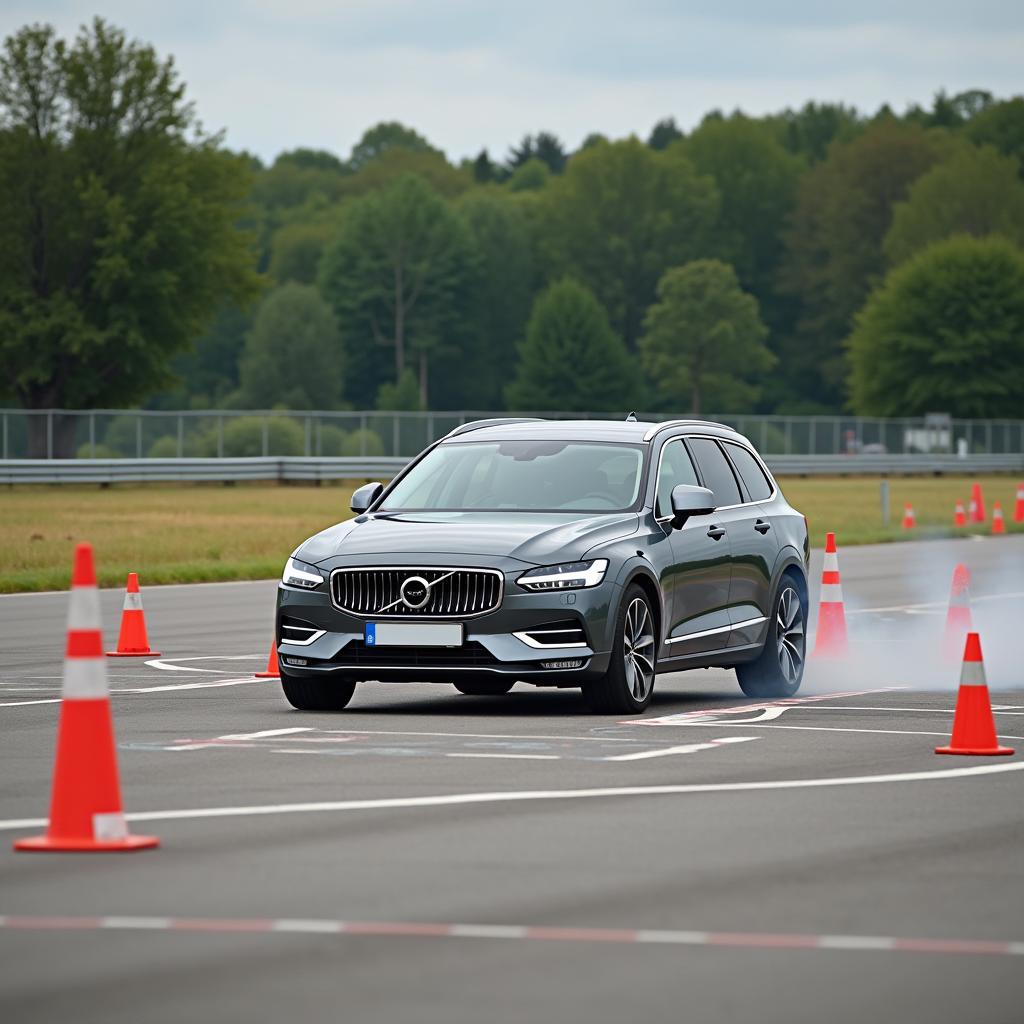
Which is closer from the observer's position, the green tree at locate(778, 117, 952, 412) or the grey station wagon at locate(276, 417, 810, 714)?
the grey station wagon at locate(276, 417, 810, 714)

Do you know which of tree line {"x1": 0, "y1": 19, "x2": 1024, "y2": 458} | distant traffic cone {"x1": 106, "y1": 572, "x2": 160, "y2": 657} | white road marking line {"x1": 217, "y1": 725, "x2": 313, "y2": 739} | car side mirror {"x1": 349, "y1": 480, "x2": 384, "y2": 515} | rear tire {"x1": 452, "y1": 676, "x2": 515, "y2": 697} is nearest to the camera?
white road marking line {"x1": 217, "y1": 725, "x2": 313, "y2": 739}

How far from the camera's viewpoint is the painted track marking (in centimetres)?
695

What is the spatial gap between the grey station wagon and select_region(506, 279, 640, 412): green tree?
12286 centimetres

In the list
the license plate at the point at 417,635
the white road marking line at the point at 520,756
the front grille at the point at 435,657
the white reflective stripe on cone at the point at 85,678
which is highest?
the white reflective stripe on cone at the point at 85,678

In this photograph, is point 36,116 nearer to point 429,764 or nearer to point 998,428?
point 998,428

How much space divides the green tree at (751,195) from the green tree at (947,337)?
129ft

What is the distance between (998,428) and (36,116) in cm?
4158

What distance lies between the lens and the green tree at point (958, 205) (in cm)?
13812

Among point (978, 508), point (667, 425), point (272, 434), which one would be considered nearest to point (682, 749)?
point (667, 425)

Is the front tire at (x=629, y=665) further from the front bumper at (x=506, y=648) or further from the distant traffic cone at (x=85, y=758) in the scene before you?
the distant traffic cone at (x=85, y=758)

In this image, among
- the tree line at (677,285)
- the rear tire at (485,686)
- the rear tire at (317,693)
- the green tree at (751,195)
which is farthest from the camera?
the green tree at (751,195)

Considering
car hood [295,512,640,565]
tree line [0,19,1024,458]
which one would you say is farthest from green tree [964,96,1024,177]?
car hood [295,512,640,565]

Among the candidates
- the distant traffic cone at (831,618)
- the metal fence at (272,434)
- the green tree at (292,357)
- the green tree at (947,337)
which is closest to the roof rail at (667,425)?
the distant traffic cone at (831,618)

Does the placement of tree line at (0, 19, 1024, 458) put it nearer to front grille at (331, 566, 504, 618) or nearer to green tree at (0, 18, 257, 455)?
green tree at (0, 18, 257, 455)
